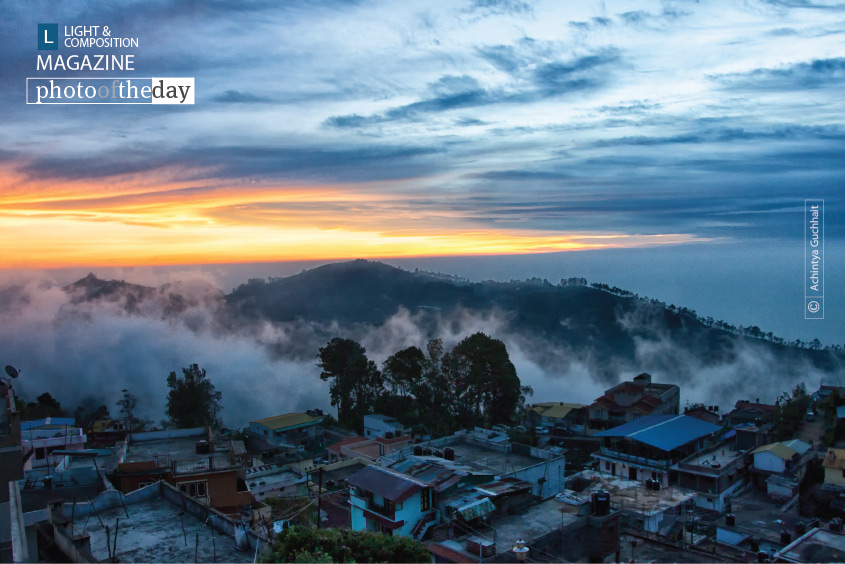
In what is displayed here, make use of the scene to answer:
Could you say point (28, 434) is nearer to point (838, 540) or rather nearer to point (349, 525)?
point (349, 525)

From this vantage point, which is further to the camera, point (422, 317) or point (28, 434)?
point (422, 317)

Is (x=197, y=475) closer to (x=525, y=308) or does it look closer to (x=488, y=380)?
(x=488, y=380)

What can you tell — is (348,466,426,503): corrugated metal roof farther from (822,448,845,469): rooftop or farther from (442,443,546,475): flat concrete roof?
(822,448,845,469): rooftop

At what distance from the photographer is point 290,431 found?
99.2ft

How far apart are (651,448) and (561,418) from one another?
1076 centimetres

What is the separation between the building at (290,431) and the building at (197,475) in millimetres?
13804

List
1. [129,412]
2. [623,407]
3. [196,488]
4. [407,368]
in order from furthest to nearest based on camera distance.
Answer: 1. [129,412]
2. [623,407]
3. [407,368]
4. [196,488]

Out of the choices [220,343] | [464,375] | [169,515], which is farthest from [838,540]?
[220,343]

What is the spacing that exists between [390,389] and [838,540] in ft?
76.0

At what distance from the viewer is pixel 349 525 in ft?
48.6

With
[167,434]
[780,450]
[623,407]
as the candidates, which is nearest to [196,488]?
[167,434]

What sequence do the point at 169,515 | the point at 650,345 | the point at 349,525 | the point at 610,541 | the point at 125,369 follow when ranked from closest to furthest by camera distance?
the point at 169,515 < the point at 610,541 < the point at 349,525 < the point at 125,369 < the point at 650,345

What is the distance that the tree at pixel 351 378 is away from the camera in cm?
3222

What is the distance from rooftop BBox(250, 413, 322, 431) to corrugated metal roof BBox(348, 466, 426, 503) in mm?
17440
